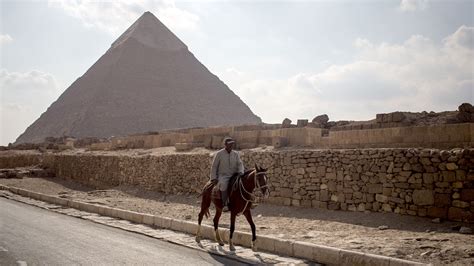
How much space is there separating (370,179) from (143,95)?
75952mm

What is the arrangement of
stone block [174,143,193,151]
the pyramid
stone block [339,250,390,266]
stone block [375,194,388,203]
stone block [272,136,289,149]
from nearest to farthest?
stone block [339,250,390,266], stone block [375,194,388,203], stone block [272,136,289,149], stone block [174,143,193,151], the pyramid

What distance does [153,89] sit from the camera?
278 feet

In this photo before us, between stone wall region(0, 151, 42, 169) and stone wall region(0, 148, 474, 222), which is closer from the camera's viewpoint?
stone wall region(0, 148, 474, 222)

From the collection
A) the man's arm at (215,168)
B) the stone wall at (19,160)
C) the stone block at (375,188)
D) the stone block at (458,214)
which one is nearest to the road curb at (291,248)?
the man's arm at (215,168)

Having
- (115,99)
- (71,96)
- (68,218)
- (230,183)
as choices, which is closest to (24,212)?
(68,218)

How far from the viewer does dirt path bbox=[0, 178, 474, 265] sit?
6172 mm

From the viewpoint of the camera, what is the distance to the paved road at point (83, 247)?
622cm

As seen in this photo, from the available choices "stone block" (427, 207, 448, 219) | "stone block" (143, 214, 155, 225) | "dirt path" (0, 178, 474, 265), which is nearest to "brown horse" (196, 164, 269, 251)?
"dirt path" (0, 178, 474, 265)

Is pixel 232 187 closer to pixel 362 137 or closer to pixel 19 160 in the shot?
pixel 362 137

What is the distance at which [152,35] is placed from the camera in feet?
310

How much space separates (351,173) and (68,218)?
745 centimetres

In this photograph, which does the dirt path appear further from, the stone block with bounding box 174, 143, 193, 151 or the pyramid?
the pyramid

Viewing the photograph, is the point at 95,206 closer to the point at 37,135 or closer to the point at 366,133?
the point at 366,133

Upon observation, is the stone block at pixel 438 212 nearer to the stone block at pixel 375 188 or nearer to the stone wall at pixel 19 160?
the stone block at pixel 375 188
